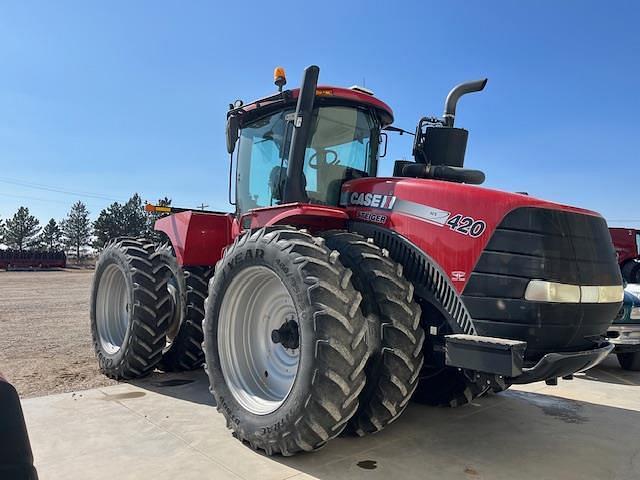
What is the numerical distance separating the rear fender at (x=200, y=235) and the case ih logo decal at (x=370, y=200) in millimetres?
1684

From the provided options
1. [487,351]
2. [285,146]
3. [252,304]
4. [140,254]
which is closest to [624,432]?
[487,351]

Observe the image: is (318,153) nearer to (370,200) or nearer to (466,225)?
(370,200)

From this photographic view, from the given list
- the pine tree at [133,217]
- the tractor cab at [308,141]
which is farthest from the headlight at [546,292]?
the pine tree at [133,217]

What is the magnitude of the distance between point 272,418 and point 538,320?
1.90 meters

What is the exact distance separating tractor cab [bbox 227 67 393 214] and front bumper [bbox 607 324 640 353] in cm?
476

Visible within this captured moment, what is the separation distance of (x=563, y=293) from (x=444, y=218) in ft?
2.99

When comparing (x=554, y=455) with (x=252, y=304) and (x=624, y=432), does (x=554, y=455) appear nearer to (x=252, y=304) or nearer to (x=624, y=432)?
(x=624, y=432)

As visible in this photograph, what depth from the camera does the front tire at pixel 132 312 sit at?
215 inches

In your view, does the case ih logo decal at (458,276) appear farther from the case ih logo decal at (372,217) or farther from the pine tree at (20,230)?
the pine tree at (20,230)

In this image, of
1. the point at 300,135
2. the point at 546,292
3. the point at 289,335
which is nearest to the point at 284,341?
the point at 289,335

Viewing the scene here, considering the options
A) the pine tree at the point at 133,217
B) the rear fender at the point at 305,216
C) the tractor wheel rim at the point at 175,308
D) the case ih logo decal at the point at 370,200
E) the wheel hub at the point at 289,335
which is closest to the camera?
the wheel hub at the point at 289,335

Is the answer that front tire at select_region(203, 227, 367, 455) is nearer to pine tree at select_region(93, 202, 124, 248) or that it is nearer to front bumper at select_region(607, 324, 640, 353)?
front bumper at select_region(607, 324, 640, 353)

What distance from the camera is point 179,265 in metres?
5.88

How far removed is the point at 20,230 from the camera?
6950 centimetres
